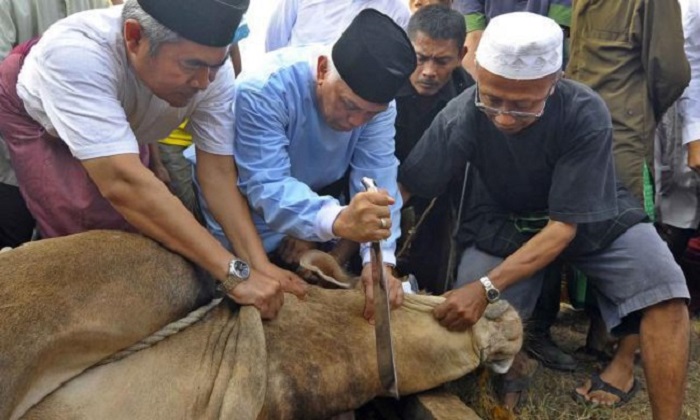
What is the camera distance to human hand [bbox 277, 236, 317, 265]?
3.47 m

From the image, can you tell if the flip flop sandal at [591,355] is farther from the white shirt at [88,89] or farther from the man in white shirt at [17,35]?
the man in white shirt at [17,35]

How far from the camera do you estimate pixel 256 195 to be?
3297mm

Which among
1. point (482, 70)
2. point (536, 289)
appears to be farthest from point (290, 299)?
point (536, 289)

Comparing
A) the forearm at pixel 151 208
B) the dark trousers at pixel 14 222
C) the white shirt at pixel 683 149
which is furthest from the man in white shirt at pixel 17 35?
the white shirt at pixel 683 149

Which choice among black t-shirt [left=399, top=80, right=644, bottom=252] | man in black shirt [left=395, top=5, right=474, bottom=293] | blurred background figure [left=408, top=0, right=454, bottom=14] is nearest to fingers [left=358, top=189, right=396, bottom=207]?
black t-shirt [left=399, top=80, right=644, bottom=252]

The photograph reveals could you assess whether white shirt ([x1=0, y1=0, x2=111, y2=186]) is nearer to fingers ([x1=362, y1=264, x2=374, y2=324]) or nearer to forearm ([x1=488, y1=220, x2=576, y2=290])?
fingers ([x1=362, y1=264, x2=374, y2=324])

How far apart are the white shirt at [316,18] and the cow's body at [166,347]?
2.08 metres

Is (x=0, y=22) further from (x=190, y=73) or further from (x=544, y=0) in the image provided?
(x=544, y=0)

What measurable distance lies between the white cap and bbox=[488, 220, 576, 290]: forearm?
0.73 meters

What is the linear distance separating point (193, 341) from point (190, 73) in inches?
36.4

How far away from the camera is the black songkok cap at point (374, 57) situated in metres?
3.22

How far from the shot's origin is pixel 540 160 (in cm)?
385

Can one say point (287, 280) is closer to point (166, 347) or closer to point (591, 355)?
point (166, 347)

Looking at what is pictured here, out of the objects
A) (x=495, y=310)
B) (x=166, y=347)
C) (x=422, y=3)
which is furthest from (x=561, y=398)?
(x=422, y=3)
